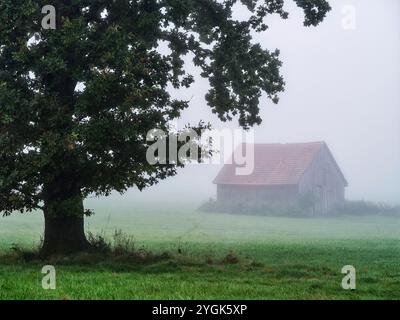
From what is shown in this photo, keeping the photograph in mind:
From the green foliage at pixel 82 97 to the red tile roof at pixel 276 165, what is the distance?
5394 centimetres

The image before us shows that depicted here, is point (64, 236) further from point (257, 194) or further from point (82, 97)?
point (257, 194)

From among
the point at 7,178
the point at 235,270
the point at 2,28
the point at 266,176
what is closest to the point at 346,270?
the point at 235,270

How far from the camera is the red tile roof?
71.5 meters

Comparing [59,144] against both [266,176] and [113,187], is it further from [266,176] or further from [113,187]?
[266,176]

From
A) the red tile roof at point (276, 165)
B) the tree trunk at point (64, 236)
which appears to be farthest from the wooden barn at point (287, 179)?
the tree trunk at point (64, 236)

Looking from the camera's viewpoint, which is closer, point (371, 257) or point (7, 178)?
point (7, 178)

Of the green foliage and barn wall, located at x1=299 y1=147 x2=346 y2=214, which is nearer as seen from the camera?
the green foliage

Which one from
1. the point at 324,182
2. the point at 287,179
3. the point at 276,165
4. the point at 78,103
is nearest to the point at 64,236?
the point at 78,103

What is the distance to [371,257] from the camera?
2247 cm

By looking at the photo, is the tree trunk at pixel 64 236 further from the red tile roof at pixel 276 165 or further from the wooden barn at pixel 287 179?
the red tile roof at pixel 276 165

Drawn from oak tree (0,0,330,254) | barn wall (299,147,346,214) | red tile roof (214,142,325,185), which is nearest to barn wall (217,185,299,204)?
red tile roof (214,142,325,185)

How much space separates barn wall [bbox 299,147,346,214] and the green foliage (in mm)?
53970

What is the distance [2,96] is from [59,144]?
2158 mm

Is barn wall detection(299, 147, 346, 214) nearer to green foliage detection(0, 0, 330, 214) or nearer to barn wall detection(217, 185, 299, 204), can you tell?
barn wall detection(217, 185, 299, 204)
